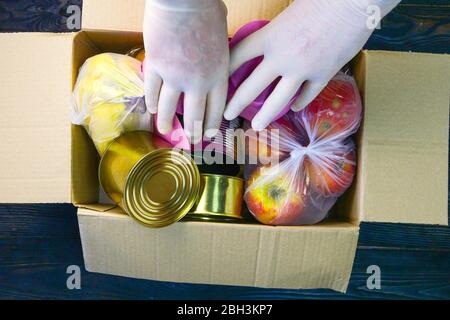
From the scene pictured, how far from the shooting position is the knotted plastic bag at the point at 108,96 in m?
0.87

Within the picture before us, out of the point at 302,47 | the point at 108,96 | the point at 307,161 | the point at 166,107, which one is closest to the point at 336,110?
the point at 307,161

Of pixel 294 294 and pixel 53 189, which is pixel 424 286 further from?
pixel 53 189

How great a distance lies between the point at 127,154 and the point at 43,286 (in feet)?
1.87

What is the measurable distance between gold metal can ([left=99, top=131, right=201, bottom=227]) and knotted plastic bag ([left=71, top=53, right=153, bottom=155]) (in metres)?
0.04

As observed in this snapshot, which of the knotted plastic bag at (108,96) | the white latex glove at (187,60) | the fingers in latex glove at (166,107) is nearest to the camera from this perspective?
the white latex glove at (187,60)

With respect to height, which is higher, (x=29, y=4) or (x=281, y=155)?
(x=29, y=4)

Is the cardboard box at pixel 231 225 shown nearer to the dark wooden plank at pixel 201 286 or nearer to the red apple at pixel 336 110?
the red apple at pixel 336 110

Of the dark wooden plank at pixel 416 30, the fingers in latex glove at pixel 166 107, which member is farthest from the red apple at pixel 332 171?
the dark wooden plank at pixel 416 30

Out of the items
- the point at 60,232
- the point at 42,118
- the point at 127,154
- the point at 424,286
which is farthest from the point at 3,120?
the point at 424,286

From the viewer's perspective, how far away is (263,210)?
2.98 feet

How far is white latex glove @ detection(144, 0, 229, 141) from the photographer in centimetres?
64

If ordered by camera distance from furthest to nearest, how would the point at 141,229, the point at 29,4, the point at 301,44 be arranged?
the point at 29,4, the point at 141,229, the point at 301,44

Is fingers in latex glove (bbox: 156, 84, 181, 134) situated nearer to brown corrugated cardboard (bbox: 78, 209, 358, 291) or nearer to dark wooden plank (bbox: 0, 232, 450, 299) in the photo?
brown corrugated cardboard (bbox: 78, 209, 358, 291)

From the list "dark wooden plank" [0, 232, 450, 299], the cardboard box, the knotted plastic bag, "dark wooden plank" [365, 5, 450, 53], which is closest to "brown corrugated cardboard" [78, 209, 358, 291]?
the cardboard box
